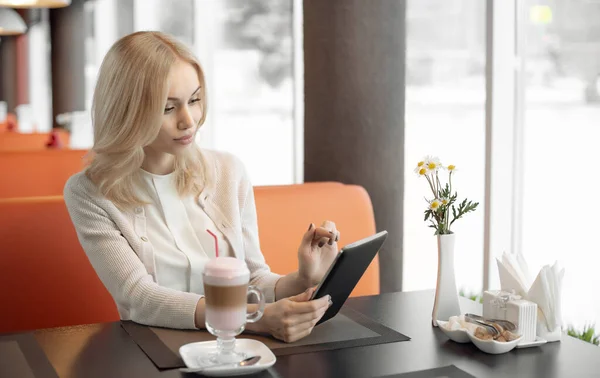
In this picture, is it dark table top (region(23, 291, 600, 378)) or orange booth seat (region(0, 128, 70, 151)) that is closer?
dark table top (region(23, 291, 600, 378))

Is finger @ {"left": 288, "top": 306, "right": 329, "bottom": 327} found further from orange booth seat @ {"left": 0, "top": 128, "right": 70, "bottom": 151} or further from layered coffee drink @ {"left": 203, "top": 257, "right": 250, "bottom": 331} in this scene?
orange booth seat @ {"left": 0, "top": 128, "right": 70, "bottom": 151}

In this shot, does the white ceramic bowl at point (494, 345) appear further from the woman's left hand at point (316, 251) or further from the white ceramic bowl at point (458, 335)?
the woman's left hand at point (316, 251)

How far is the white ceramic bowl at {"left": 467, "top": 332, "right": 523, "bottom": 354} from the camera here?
148 centimetres

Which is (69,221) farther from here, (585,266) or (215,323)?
(585,266)

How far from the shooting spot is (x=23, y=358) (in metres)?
1.50

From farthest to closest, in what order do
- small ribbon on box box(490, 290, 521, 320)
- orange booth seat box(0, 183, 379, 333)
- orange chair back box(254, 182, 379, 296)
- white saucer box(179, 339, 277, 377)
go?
orange chair back box(254, 182, 379, 296) < orange booth seat box(0, 183, 379, 333) < small ribbon on box box(490, 290, 521, 320) < white saucer box(179, 339, 277, 377)

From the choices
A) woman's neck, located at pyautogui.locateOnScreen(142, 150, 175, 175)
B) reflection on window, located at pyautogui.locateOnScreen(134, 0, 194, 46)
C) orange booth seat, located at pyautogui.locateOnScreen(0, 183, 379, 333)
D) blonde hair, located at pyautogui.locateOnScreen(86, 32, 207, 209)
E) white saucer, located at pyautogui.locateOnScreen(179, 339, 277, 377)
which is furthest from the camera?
reflection on window, located at pyautogui.locateOnScreen(134, 0, 194, 46)

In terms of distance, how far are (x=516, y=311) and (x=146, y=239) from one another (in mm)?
843

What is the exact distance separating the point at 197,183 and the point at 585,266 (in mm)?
1641

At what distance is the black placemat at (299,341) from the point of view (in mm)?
1502

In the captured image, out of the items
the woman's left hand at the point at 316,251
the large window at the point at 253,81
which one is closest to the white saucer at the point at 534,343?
the woman's left hand at the point at 316,251

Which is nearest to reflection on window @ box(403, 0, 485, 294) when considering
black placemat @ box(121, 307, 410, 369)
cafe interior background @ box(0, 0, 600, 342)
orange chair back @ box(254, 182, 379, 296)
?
cafe interior background @ box(0, 0, 600, 342)

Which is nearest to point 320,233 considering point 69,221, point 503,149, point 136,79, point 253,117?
point 136,79

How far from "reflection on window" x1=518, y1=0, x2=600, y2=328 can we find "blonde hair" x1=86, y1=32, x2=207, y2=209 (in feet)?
4.94
